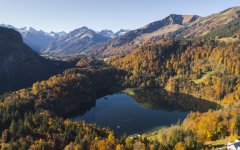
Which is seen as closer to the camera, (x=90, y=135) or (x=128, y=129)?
(x=90, y=135)

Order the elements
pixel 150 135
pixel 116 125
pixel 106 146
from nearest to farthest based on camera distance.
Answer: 1. pixel 106 146
2. pixel 150 135
3. pixel 116 125

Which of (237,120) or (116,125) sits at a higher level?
(237,120)

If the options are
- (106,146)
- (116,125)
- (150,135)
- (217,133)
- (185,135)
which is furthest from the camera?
(116,125)

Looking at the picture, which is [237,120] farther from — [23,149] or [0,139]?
[0,139]

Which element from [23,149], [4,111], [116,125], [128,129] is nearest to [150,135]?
[128,129]

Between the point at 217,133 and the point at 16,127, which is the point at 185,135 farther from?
the point at 16,127

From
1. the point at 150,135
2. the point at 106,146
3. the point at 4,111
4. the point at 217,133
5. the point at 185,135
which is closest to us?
the point at 106,146

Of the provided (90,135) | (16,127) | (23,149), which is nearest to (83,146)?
(90,135)

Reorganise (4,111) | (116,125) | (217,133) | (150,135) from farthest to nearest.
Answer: (116,125)
(4,111)
(150,135)
(217,133)

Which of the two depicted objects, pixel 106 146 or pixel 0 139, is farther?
pixel 0 139

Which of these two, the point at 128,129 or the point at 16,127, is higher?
the point at 16,127
